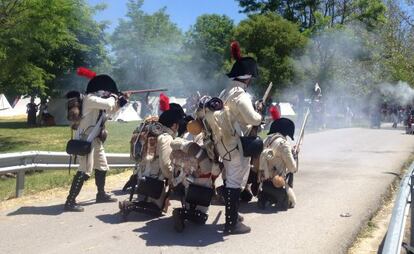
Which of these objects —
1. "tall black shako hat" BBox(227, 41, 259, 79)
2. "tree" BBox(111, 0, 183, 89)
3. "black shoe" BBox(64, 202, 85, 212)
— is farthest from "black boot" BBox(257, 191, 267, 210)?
"tree" BBox(111, 0, 183, 89)

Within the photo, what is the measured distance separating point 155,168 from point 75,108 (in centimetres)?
136

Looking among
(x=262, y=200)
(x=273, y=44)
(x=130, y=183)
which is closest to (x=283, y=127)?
(x=262, y=200)

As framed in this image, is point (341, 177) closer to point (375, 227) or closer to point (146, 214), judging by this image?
point (375, 227)

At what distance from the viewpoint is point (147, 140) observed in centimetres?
605

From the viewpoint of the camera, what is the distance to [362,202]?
7211mm

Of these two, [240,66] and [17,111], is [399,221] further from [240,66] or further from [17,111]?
[17,111]

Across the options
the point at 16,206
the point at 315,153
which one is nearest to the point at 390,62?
the point at 315,153

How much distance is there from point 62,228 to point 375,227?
371cm

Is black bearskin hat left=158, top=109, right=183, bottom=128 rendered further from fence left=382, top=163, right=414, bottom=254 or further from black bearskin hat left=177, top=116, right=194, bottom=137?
fence left=382, top=163, right=414, bottom=254

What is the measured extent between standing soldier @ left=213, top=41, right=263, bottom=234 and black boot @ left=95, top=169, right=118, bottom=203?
2164mm

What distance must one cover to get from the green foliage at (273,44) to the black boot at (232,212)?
21.9 meters

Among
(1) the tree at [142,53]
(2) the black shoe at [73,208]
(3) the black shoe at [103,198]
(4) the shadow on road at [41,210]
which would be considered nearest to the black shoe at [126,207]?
(2) the black shoe at [73,208]

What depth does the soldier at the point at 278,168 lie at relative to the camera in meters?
6.41

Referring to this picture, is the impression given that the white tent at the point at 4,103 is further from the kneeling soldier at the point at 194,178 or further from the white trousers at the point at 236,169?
the white trousers at the point at 236,169
